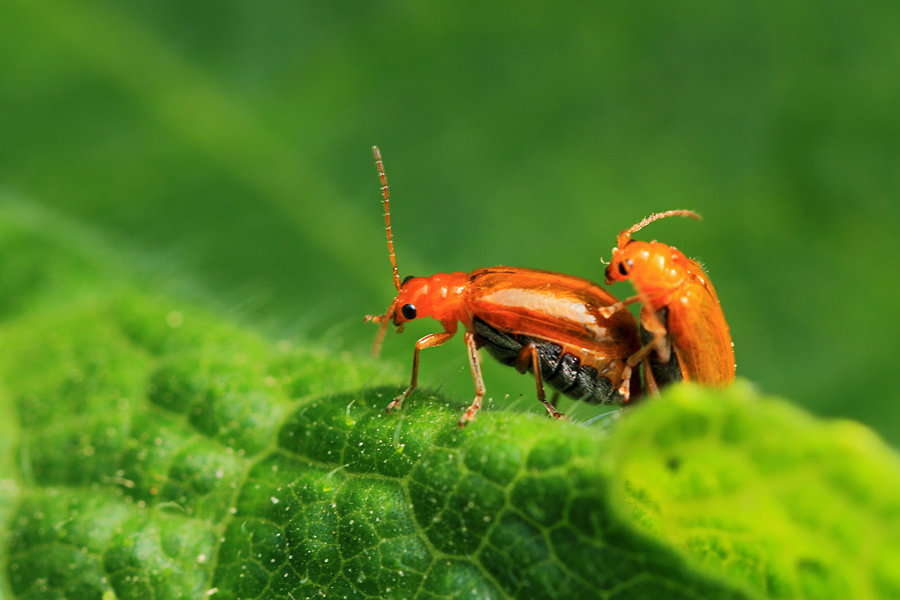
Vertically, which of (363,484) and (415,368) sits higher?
(415,368)

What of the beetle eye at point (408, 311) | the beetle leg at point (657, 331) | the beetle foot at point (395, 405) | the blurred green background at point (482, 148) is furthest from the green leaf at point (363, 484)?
the blurred green background at point (482, 148)

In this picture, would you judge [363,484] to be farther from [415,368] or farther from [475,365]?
[475,365]

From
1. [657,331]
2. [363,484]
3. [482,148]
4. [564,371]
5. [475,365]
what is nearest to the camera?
[363,484]

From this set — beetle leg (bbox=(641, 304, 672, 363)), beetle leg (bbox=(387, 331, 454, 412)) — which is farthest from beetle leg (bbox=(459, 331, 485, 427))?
beetle leg (bbox=(641, 304, 672, 363))

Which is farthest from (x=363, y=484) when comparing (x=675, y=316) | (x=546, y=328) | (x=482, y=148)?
(x=482, y=148)

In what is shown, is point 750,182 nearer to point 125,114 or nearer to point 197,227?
point 197,227

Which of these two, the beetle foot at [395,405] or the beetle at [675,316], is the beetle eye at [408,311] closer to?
the beetle at [675,316]
